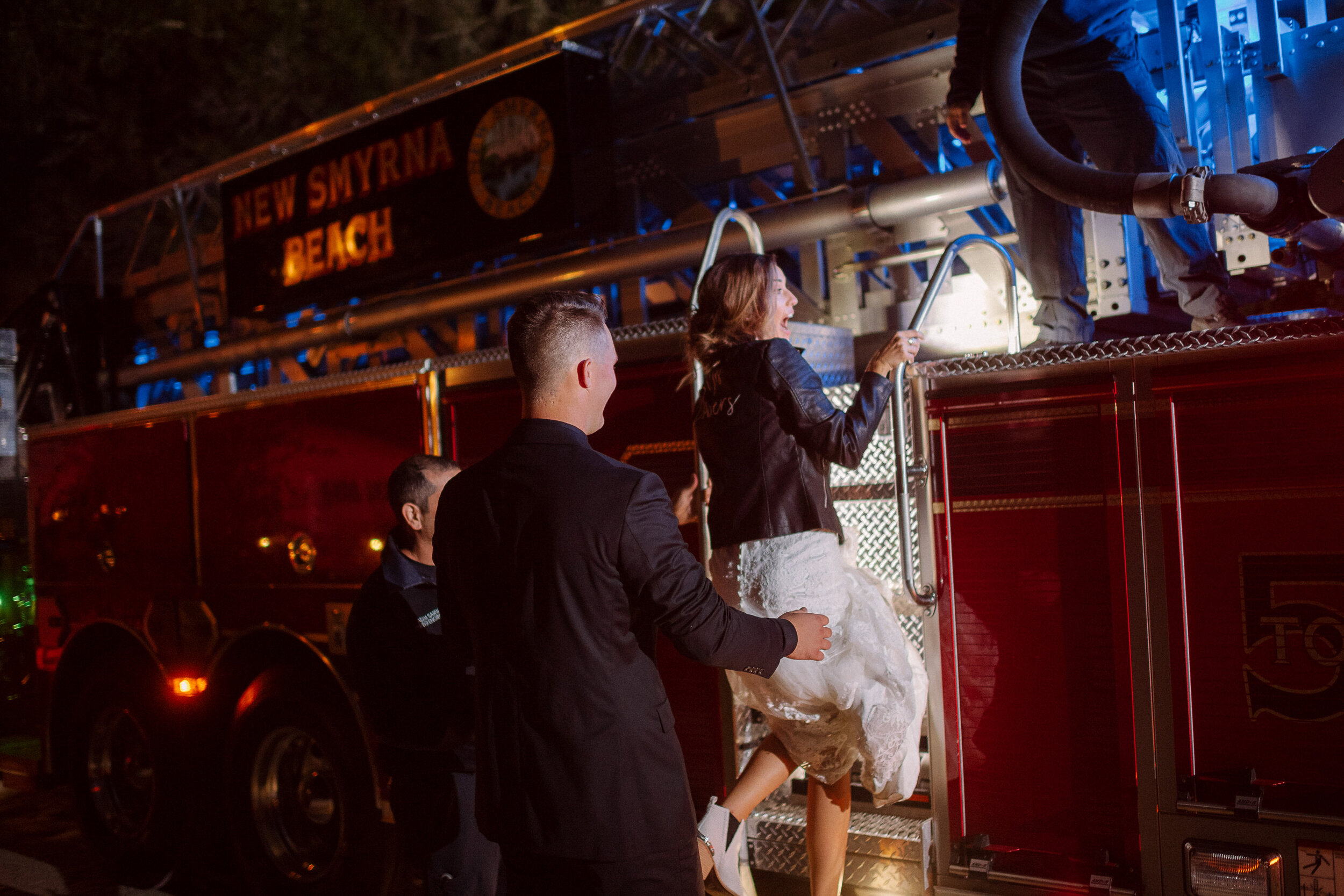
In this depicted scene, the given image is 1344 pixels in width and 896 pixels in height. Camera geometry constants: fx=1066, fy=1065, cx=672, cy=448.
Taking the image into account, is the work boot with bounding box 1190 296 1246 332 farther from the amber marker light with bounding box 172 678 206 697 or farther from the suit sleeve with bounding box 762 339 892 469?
the amber marker light with bounding box 172 678 206 697

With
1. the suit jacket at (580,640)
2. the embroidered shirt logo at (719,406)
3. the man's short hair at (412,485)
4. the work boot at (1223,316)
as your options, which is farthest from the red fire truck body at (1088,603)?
the suit jacket at (580,640)

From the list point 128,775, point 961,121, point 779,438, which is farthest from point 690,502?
point 128,775

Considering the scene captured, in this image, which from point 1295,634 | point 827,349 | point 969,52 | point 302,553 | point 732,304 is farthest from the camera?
point 302,553

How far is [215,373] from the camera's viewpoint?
6.65 m

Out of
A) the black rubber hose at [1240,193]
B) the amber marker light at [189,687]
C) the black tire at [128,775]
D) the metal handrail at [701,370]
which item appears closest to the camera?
the black rubber hose at [1240,193]

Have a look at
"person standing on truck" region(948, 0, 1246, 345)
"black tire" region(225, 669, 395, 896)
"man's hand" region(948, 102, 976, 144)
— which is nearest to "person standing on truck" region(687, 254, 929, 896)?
"person standing on truck" region(948, 0, 1246, 345)

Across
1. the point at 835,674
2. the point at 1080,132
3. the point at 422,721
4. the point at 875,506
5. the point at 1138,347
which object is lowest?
the point at 422,721

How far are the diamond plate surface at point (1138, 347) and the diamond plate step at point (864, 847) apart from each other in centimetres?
129

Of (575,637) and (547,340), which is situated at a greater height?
(547,340)

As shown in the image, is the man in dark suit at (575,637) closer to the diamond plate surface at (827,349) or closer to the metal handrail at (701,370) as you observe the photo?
the metal handrail at (701,370)

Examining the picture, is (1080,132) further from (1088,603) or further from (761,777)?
(761,777)

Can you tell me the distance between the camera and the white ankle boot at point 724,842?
9.42ft

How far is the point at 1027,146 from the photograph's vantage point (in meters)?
3.06

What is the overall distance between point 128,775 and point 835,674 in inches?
164
